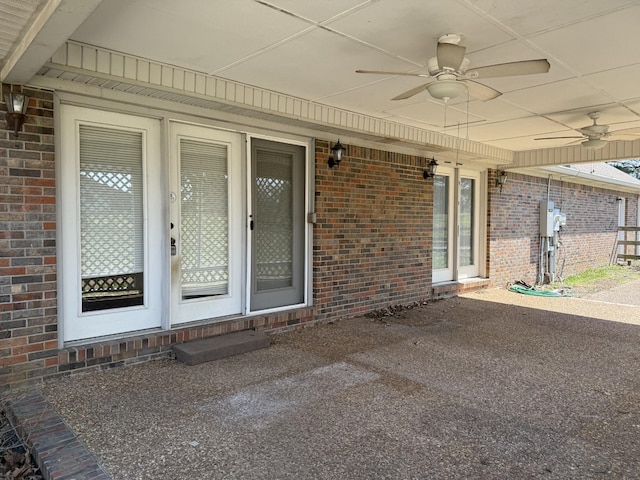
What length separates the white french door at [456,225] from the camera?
7.59 metres

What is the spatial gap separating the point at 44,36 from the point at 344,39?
1941mm

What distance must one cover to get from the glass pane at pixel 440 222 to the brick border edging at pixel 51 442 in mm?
6019

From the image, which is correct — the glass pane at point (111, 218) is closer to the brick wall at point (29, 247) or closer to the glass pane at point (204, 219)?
the brick wall at point (29, 247)

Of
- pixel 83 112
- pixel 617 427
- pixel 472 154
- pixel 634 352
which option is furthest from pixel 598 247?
pixel 83 112

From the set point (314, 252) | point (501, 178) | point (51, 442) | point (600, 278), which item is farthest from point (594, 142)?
point (51, 442)

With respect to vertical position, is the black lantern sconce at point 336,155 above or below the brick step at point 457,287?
above

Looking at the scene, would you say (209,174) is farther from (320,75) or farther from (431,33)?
(431,33)

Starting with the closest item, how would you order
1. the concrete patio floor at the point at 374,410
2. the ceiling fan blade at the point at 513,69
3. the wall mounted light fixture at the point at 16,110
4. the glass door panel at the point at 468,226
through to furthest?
the concrete patio floor at the point at 374,410 → the ceiling fan blade at the point at 513,69 → the wall mounted light fixture at the point at 16,110 → the glass door panel at the point at 468,226

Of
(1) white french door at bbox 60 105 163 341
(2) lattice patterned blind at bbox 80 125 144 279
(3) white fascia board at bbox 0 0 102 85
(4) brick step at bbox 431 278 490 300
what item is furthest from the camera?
(4) brick step at bbox 431 278 490 300

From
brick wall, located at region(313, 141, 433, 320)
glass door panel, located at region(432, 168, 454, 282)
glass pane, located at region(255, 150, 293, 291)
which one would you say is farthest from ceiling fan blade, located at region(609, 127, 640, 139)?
glass pane, located at region(255, 150, 293, 291)

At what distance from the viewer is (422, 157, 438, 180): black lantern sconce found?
269 inches

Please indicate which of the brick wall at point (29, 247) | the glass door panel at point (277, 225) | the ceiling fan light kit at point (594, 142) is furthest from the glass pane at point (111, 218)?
the ceiling fan light kit at point (594, 142)

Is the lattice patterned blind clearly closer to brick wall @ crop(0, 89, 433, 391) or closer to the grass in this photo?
brick wall @ crop(0, 89, 433, 391)

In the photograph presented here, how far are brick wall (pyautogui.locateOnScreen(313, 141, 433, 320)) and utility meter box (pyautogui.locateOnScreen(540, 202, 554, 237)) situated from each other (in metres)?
3.76
